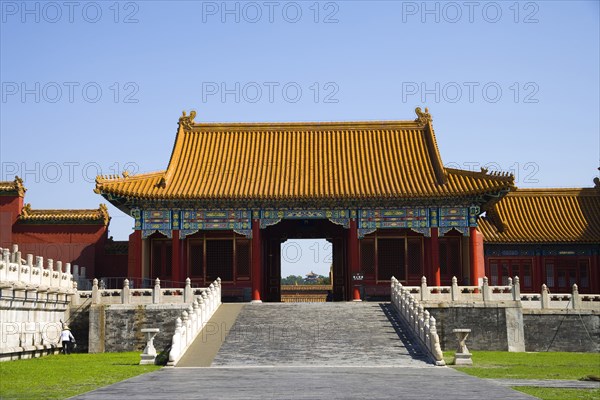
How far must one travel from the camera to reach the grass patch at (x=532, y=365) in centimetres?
2158

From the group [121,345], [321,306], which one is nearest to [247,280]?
[321,306]

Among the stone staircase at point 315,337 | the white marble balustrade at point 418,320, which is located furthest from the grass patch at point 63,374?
the white marble balustrade at point 418,320

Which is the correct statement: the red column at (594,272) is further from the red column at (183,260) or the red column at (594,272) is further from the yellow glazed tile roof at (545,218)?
the red column at (183,260)

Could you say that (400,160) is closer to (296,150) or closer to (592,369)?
(296,150)

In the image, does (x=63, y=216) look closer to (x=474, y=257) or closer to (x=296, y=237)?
(x=296, y=237)

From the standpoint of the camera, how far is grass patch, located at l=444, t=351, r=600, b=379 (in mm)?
21578

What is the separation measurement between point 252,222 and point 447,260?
8.42 metres

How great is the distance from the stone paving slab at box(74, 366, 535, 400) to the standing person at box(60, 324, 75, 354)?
8.34 metres

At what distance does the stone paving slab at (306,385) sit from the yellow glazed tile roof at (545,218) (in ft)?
71.0

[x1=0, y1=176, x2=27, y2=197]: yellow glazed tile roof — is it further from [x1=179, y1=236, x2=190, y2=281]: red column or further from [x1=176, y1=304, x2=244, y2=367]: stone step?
[x1=176, y1=304, x2=244, y2=367]: stone step

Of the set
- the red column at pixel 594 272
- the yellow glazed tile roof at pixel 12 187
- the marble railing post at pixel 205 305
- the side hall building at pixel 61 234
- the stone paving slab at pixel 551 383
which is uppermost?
the yellow glazed tile roof at pixel 12 187

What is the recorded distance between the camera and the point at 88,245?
128ft

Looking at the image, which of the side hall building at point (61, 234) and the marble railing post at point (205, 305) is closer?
the marble railing post at point (205, 305)

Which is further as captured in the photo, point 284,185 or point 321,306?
point 284,185
